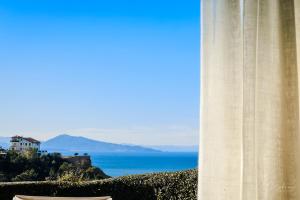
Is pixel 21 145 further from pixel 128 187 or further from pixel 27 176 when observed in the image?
pixel 128 187

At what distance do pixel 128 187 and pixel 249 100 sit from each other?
5.27 meters

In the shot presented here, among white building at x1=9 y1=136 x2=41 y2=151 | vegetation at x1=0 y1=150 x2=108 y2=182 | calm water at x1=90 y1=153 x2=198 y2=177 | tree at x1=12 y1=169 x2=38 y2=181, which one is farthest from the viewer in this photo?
calm water at x1=90 y1=153 x2=198 y2=177

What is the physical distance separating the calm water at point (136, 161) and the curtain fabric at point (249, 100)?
639 centimetres

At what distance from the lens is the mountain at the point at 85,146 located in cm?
894

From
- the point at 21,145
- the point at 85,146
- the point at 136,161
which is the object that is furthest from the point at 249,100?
the point at 85,146

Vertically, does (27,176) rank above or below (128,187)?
above

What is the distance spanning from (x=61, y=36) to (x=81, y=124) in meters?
3.00

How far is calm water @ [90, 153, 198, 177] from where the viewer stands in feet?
25.3

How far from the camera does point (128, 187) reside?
618cm

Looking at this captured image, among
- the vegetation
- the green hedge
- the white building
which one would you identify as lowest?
the green hedge

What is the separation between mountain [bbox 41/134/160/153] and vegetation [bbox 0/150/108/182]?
1.28m

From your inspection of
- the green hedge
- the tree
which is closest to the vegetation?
the tree

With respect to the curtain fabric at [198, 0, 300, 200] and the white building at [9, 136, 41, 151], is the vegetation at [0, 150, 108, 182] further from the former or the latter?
the curtain fabric at [198, 0, 300, 200]

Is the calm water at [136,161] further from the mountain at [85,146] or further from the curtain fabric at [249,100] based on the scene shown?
the curtain fabric at [249,100]
